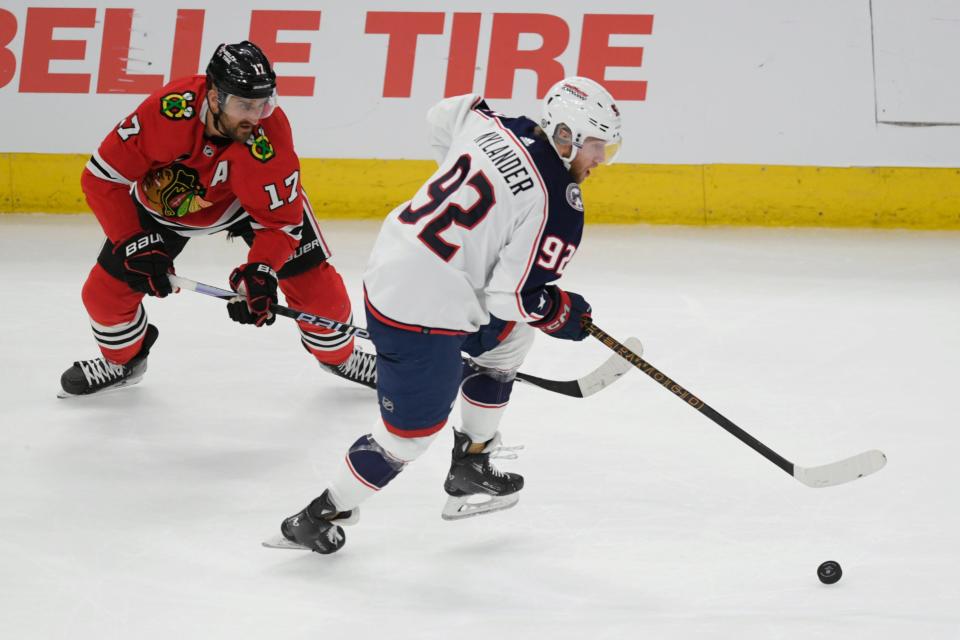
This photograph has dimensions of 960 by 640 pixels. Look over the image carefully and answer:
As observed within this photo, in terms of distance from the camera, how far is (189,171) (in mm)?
3131

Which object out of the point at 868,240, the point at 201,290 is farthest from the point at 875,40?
the point at 201,290

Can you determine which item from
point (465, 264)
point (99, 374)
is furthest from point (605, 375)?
point (99, 374)

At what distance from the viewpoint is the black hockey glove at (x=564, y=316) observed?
2414mm

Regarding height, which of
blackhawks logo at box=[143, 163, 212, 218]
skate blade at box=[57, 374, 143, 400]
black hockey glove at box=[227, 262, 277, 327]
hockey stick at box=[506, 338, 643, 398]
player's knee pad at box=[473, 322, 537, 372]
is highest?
blackhawks logo at box=[143, 163, 212, 218]

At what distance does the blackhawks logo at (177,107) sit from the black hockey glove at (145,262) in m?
0.36

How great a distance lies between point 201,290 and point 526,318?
1159 mm

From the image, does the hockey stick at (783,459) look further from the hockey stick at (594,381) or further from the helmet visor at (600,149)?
the helmet visor at (600,149)

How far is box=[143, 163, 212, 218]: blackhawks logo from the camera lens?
3.14 meters

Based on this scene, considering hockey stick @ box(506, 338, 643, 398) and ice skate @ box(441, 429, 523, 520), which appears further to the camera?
hockey stick @ box(506, 338, 643, 398)

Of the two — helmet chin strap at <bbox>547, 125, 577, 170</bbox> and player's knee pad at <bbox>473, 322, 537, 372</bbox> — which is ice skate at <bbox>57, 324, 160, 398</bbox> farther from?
helmet chin strap at <bbox>547, 125, 577, 170</bbox>

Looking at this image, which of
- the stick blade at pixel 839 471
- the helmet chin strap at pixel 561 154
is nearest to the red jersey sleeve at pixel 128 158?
the helmet chin strap at pixel 561 154

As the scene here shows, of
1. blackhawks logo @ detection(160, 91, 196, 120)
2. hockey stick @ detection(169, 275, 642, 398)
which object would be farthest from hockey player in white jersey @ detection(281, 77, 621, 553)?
blackhawks logo @ detection(160, 91, 196, 120)

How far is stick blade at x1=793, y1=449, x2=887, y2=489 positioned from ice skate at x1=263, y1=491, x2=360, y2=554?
1.02 metres

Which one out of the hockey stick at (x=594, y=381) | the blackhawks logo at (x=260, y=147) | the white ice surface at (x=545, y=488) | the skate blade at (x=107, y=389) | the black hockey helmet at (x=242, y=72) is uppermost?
the black hockey helmet at (x=242, y=72)
